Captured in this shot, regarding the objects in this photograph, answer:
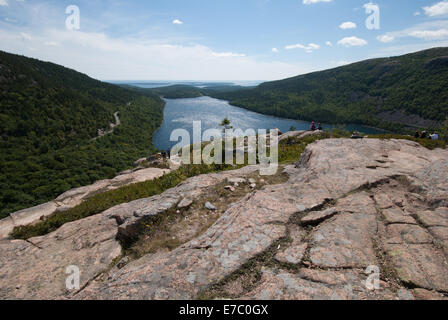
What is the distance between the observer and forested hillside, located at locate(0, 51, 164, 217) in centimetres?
5131

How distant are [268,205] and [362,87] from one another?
23360cm

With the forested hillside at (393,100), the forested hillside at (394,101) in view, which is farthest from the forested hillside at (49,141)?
the forested hillside at (393,100)

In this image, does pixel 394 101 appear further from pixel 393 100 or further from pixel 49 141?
pixel 49 141

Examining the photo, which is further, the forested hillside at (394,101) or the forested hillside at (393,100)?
the forested hillside at (393,100)

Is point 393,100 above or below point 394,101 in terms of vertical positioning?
above

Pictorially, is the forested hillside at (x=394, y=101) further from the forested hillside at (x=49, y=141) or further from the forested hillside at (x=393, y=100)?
the forested hillside at (x=49, y=141)

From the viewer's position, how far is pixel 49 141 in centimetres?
7562

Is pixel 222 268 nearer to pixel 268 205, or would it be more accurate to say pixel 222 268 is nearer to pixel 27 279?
pixel 268 205

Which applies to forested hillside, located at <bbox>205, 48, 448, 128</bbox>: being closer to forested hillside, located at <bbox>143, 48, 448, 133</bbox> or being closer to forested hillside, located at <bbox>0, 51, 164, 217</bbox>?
forested hillside, located at <bbox>143, 48, 448, 133</bbox>

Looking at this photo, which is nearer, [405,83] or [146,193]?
[146,193]

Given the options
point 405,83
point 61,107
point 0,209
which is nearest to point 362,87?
point 405,83

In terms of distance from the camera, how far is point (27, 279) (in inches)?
258

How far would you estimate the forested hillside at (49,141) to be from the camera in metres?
51.3

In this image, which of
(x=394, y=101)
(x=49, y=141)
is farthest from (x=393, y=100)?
(x=49, y=141)
